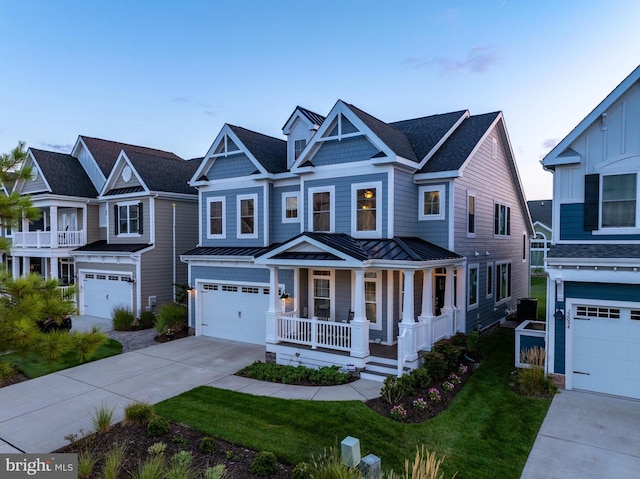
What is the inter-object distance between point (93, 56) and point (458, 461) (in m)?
20.9

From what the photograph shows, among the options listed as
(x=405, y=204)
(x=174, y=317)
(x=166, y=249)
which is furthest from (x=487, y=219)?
(x=166, y=249)

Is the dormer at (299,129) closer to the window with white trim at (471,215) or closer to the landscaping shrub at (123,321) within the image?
the window with white trim at (471,215)

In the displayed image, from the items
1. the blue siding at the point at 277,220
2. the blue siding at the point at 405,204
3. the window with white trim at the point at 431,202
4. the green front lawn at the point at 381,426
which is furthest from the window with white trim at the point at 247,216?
the green front lawn at the point at 381,426

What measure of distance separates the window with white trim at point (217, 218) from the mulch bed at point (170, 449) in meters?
9.35

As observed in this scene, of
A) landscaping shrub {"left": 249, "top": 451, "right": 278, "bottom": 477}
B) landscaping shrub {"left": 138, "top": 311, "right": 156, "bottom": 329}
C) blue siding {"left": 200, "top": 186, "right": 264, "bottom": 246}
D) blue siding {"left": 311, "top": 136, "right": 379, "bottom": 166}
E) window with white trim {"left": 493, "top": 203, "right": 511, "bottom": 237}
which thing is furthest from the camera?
landscaping shrub {"left": 138, "top": 311, "right": 156, "bottom": 329}

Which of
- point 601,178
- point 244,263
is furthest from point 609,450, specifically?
point 244,263

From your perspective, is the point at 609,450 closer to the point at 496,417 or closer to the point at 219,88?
the point at 496,417

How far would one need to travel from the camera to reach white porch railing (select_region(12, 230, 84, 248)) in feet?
65.6

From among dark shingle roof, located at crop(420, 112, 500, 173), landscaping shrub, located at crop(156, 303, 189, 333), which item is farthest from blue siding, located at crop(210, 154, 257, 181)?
dark shingle roof, located at crop(420, 112, 500, 173)

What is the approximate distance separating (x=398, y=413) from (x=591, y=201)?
22.5 ft

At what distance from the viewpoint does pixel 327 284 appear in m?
13.3

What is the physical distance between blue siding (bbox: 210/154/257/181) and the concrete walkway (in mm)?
6861

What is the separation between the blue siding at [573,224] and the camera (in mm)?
9539

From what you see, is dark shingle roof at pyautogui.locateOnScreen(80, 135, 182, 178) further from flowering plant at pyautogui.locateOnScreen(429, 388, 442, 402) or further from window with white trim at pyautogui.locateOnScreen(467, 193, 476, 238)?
flowering plant at pyautogui.locateOnScreen(429, 388, 442, 402)
